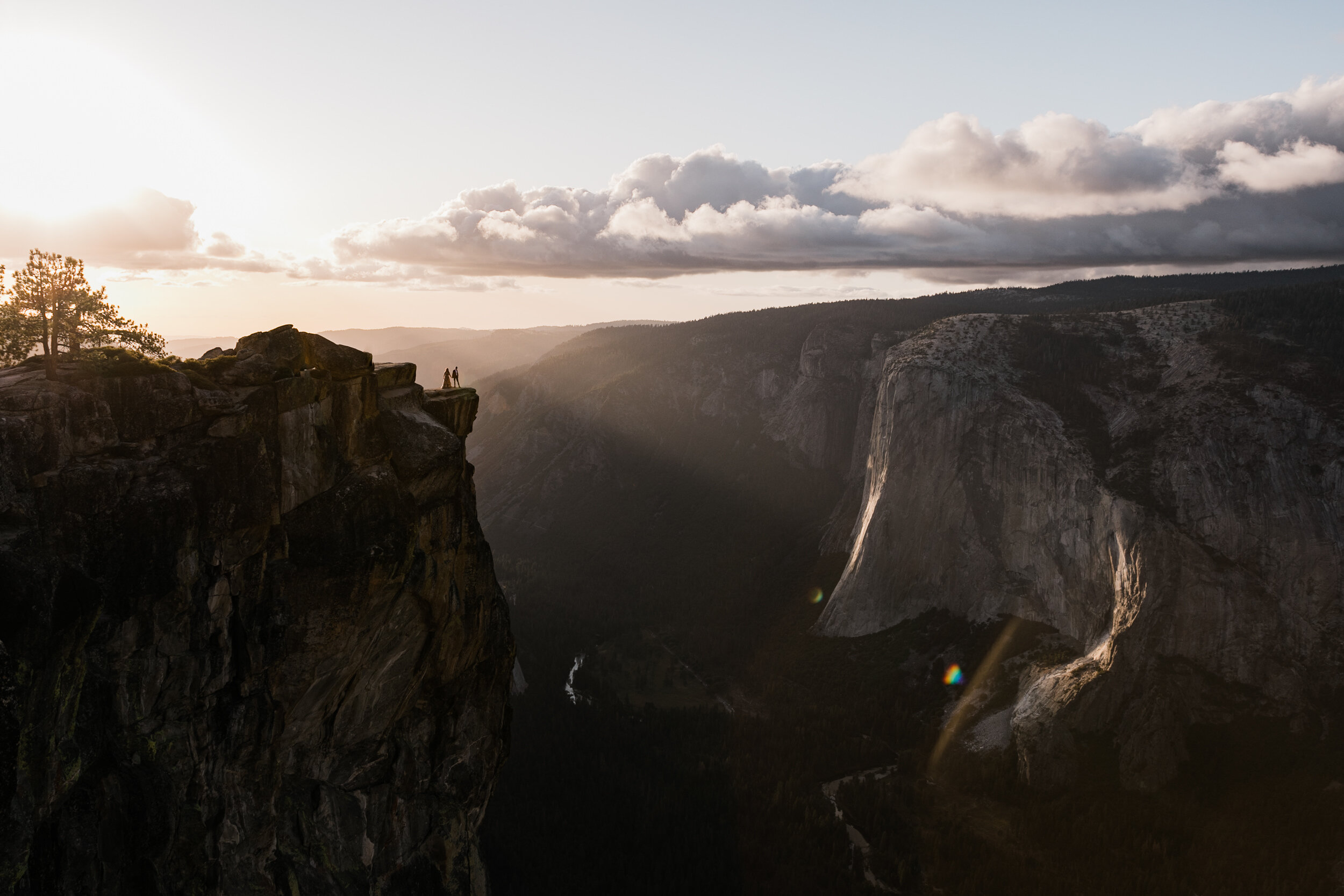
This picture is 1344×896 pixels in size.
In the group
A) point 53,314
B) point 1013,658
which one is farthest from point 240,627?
point 1013,658

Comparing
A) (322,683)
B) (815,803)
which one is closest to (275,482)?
(322,683)

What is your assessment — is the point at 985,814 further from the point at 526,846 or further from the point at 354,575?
the point at 354,575

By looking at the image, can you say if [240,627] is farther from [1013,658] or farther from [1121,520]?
[1013,658]

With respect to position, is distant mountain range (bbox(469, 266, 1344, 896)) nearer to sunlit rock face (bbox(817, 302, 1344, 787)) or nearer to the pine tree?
sunlit rock face (bbox(817, 302, 1344, 787))

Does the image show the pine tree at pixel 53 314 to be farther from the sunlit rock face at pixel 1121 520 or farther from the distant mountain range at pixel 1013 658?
the sunlit rock face at pixel 1121 520

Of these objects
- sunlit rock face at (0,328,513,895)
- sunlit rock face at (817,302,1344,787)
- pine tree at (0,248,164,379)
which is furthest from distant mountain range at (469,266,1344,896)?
pine tree at (0,248,164,379)

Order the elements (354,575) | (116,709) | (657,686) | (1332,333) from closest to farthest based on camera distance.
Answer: (116,709)
(354,575)
(1332,333)
(657,686)

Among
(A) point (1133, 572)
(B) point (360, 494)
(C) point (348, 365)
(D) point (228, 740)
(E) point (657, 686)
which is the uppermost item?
(C) point (348, 365)
